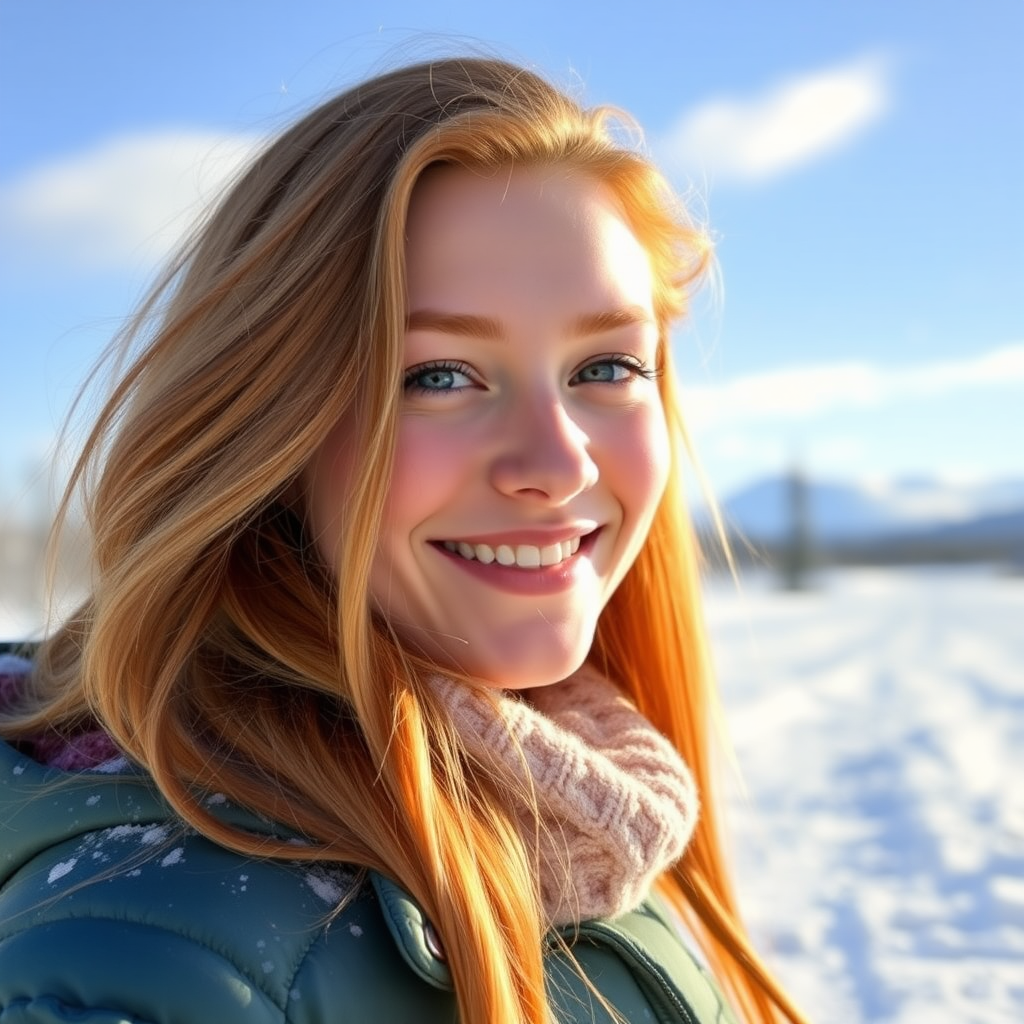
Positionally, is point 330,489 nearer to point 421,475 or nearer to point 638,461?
point 421,475

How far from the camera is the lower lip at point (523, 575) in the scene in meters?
1.52

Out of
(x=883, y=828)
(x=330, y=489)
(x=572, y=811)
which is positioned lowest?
(x=883, y=828)

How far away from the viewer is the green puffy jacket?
3.60 ft

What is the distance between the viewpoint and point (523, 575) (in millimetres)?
1542

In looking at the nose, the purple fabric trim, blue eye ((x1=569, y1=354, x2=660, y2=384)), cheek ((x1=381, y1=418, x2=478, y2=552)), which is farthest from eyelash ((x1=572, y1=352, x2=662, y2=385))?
the purple fabric trim

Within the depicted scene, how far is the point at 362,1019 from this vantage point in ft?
3.88

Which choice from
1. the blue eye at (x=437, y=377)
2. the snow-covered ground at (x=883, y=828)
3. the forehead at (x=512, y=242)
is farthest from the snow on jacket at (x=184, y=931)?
the snow-covered ground at (x=883, y=828)

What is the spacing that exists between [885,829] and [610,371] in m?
3.78

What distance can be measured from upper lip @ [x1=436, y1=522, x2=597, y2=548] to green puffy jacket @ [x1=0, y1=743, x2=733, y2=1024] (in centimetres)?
45

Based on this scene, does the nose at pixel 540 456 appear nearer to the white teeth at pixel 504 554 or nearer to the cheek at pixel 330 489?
the white teeth at pixel 504 554

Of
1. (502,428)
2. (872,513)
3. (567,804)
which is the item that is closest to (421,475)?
(502,428)

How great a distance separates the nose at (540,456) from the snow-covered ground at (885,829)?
782 millimetres

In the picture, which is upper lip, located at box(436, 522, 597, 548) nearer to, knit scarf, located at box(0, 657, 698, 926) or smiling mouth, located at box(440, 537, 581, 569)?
smiling mouth, located at box(440, 537, 581, 569)

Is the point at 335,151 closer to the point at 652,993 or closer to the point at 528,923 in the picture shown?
the point at 528,923
